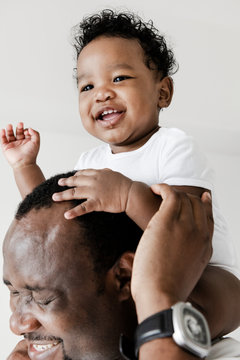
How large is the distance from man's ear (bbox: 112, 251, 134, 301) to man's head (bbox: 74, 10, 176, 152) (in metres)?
0.47

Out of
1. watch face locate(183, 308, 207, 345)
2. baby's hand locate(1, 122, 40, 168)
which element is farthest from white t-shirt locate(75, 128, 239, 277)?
watch face locate(183, 308, 207, 345)

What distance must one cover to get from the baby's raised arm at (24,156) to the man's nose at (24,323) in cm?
57

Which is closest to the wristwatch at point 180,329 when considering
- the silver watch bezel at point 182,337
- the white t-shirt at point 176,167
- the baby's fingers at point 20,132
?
the silver watch bezel at point 182,337

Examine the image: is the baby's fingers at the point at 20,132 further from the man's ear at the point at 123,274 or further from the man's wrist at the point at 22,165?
the man's ear at the point at 123,274

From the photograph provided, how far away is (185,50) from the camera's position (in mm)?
2803

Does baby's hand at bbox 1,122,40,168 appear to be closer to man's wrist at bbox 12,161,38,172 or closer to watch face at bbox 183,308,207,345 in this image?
man's wrist at bbox 12,161,38,172

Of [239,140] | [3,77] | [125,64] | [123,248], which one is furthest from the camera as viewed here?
[239,140]

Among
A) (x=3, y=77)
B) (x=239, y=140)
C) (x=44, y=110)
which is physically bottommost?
(x=239, y=140)

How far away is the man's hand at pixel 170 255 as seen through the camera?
63cm

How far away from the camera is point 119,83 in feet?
3.85

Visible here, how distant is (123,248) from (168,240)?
12cm

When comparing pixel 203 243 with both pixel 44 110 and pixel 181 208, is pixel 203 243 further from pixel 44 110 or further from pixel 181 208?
pixel 44 110

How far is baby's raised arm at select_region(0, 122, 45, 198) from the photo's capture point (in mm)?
1301

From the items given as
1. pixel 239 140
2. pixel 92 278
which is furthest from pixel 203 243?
pixel 239 140
